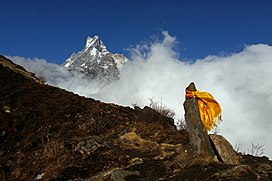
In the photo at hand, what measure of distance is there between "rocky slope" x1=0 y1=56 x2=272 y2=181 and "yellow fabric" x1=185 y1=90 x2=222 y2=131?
825 mm

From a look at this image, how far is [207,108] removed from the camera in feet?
35.0

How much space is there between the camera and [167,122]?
60.1ft

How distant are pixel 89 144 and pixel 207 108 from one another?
4.39 m

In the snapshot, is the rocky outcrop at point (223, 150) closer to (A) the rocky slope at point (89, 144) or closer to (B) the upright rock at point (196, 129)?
(A) the rocky slope at point (89, 144)

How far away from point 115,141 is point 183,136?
264cm

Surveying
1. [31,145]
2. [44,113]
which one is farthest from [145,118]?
[31,145]

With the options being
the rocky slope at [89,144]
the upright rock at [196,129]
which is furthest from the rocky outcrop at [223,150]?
the upright rock at [196,129]

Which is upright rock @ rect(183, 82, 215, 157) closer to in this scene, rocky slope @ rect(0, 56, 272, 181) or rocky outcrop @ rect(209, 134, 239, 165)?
rocky slope @ rect(0, 56, 272, 181)

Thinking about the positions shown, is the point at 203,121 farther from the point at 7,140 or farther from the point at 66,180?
the point at 7,140

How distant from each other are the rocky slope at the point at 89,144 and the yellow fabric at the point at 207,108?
2.71 ft

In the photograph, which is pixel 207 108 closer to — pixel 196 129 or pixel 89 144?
pixel 196 129

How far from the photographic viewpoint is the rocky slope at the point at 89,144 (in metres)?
9.80

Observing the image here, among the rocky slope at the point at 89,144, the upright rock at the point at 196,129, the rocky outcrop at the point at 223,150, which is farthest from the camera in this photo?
the rocky outcrop at the point at 223,150

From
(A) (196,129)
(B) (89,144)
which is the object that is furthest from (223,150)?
(B) (89,144)
